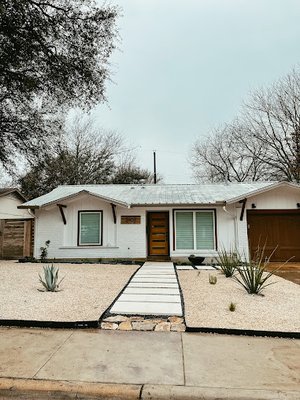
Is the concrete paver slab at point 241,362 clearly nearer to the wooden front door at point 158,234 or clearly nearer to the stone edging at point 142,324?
the stone edging at point 142,324

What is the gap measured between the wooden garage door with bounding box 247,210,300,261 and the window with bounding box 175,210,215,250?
68.6 inches

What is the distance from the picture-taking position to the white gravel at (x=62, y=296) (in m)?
4.71

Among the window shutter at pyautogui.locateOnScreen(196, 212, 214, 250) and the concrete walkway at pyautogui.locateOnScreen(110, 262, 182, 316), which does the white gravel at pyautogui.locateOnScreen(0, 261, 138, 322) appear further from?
the window shutter at pyautogui.locateOnScreen(196, 212, 214, 250)

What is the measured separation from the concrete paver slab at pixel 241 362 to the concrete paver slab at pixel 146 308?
92 cm

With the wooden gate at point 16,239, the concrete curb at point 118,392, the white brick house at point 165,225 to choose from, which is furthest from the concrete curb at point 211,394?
the wooden gate at point 16,239

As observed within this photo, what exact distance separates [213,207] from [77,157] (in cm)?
1687

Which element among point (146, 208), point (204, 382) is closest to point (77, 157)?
point (146, 208)

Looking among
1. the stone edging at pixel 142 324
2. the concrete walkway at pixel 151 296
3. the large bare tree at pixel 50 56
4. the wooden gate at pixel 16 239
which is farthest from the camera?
the wooden gate at pixel 16 239

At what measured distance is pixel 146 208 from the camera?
41.0 feet

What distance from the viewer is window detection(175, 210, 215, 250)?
12211 millimetres

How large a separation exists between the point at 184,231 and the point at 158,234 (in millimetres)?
1155

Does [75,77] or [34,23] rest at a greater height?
[34,23]

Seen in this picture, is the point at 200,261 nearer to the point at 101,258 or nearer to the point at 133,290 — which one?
the point at 101,258

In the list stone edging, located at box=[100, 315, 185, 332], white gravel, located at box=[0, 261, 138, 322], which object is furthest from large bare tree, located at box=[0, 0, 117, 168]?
stone edging, located at box=[100, 315, 185, 332]
